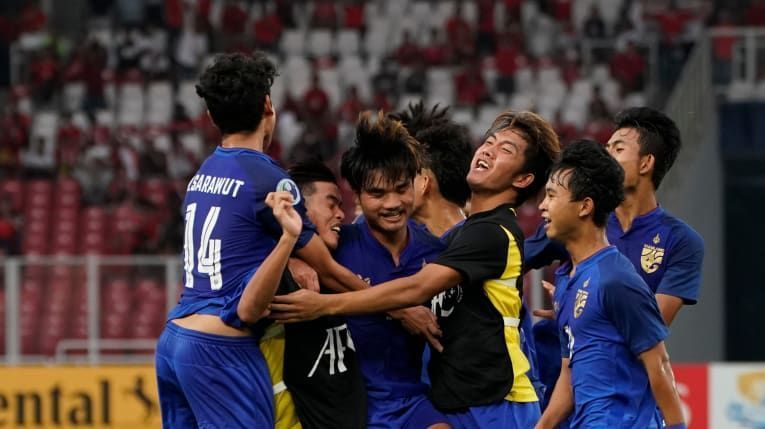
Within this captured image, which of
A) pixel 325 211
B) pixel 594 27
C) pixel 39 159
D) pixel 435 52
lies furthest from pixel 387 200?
pixel 594 27

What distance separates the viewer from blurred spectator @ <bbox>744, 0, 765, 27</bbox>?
2036 centimetres

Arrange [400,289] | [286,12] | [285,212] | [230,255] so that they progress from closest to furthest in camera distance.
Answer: [285,212]
[230,255]
[400,289]
[286,12]

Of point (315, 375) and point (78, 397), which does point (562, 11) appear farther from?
point (315, 375)

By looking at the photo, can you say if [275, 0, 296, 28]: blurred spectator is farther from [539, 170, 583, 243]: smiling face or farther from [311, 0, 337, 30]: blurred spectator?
[539, 170, 583, 243]: smiling face

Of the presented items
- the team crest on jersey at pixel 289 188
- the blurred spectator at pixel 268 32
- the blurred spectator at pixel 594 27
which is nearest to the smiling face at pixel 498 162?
the team crest on jersey at pixel 289 188

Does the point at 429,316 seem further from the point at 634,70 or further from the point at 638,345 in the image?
the point at 634,70

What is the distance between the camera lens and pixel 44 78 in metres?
20.3

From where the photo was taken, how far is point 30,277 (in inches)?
536

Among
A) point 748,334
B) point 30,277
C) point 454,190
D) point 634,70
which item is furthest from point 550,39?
point 454,190

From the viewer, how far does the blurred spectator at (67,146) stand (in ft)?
61.3

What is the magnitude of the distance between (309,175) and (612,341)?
1439mm

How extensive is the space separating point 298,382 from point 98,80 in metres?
15.4

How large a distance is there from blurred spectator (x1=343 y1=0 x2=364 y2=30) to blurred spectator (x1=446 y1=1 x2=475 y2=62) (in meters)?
1.40

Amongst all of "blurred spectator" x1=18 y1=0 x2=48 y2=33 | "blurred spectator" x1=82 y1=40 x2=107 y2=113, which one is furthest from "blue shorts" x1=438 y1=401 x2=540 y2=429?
"blurred spectator" x1=18 y1=0 x2=48 y2=33
